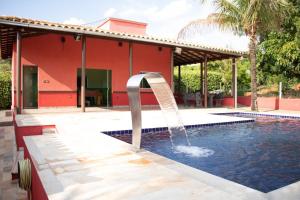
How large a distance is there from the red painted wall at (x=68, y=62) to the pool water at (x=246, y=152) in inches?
296

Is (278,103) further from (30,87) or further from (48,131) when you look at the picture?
(30,87)

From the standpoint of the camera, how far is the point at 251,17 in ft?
43.3

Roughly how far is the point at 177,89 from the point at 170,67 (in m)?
4.44

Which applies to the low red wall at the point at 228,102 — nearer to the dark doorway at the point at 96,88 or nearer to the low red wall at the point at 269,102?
the low red wall at the point at 269,102

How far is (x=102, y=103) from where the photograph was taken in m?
17.1

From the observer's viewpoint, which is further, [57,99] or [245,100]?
[245,100]

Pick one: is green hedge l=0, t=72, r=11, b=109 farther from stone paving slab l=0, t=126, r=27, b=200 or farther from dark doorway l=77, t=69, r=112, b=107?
stone paving slab l=0, t=126, r=27, b=200

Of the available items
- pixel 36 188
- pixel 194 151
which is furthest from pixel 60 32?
pixel 36 188

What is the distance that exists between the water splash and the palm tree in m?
8.79

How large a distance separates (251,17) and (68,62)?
9189 mm

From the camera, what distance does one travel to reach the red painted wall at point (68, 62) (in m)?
13.2

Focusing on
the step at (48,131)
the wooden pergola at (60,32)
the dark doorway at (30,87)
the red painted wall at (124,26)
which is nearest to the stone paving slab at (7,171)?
the step at (48,131)

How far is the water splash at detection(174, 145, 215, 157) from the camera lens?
229 inches

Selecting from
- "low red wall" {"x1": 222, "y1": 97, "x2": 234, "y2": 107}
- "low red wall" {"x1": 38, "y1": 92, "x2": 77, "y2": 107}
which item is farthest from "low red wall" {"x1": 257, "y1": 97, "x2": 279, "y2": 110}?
"low red wall" {"x1": 38, "y1": 92, "x2": 77, "y2": 107}
